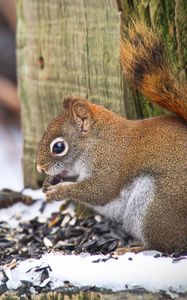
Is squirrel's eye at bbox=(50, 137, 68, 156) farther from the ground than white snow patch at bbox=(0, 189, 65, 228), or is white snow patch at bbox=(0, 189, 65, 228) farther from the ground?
squirrel's eye at bbox=(50, 137, 68, 156)

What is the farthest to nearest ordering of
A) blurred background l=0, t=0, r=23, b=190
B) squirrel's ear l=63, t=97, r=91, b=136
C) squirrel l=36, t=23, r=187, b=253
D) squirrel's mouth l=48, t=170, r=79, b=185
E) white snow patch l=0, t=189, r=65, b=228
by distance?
blurred background l=0, t=0, r=23, b=190 → white snow patch l=0, t=189, r=65, b=228 → squirrel's mouth l=48, t=170, r=79, b=185 → squirrel's ear l=63, t=97, r=91, b=136 → squirrel l=36, t=23, r=187, b=253

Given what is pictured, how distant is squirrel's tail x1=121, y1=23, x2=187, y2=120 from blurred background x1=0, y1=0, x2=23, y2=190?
430cm

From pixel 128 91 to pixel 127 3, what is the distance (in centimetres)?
39

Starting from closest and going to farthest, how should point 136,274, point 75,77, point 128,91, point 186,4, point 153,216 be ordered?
point 136,274, point 153,216, point 186,4, point 128,91, point 75,77

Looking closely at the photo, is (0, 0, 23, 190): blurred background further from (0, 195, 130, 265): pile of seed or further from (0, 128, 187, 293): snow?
(0, 128, 187, 293): snow

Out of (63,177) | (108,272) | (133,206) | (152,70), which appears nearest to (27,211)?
(63,177)

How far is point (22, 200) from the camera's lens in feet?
16.6

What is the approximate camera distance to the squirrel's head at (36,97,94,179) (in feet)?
13.8

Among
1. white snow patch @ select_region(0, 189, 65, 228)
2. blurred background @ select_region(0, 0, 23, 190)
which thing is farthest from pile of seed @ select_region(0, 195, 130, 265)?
blurred background @ select_region(0, 0, 23, 190)

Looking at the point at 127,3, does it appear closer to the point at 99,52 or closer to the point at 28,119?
the point at 99,52

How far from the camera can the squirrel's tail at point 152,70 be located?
13.1 ft

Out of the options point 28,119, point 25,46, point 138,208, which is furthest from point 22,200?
point 138,208

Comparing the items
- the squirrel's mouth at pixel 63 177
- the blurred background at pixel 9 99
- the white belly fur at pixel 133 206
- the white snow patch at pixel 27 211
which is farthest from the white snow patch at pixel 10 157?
the white belly fur at pixel 133 206

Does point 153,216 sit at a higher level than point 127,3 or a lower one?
lower
